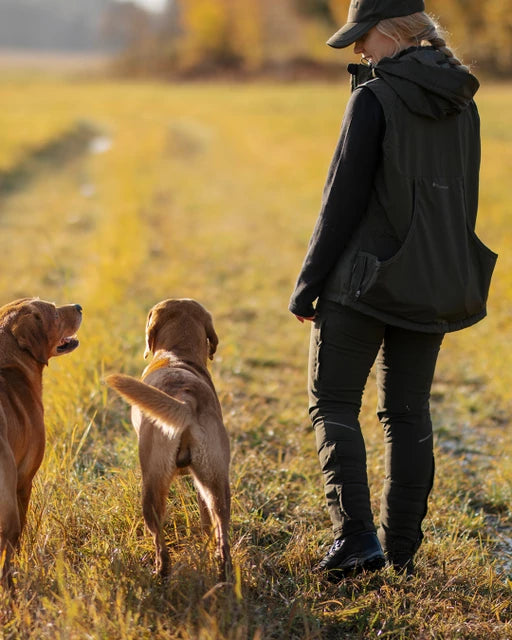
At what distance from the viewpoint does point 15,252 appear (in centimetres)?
1148

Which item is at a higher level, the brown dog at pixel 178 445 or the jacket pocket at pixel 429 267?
the jacket pocket at pixel 429 267

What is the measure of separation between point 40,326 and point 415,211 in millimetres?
1723

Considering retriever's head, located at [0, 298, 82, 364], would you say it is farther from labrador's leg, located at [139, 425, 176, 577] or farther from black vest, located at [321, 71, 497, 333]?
black vest, located at [321, 71, 497, 333]

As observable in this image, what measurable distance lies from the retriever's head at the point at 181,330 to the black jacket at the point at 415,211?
2.20 ft

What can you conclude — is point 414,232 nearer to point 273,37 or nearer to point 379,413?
Answer: point 379,413

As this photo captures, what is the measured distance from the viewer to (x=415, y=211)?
10.7ft

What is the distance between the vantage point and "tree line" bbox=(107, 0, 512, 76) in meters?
55.8

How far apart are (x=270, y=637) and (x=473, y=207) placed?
6.37 ft

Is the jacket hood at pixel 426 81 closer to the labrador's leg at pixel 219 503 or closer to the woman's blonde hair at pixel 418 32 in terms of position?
the woman's blonde hair at pixel 418 32

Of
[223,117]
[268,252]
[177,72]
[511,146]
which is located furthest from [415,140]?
[177,72]

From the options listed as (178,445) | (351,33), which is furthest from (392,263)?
(178,445)

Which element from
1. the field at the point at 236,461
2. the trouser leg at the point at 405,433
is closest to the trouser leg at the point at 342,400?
the trouser leg at the point at 405,433

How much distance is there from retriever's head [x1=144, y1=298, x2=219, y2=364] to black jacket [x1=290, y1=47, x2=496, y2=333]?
26.4 inches

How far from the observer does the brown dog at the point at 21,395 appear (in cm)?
307
